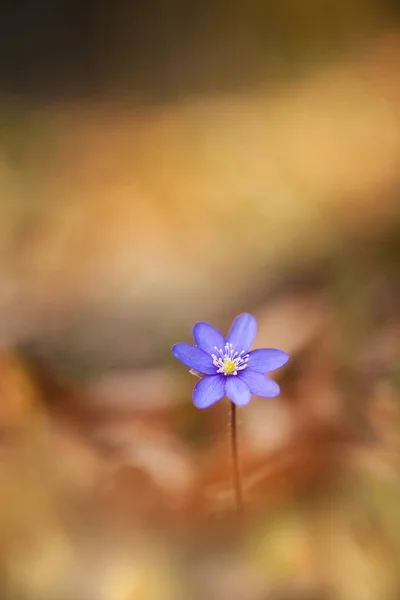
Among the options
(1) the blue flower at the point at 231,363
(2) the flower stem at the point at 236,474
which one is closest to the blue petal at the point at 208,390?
(1) the blue flower at the point at 231,363

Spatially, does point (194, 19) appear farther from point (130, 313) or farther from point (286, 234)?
point (130, 313)

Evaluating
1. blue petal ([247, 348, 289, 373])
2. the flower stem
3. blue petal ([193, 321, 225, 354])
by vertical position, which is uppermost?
blue petal ([193, 321, 225, 354])

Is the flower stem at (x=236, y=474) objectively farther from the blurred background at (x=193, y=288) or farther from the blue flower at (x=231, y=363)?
the blue flower at (x=231, y=363)

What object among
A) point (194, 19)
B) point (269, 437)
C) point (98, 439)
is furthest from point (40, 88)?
point (269, 437)

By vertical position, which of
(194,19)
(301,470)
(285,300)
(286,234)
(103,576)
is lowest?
(103,576)

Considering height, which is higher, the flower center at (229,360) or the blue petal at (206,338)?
the blue petal at (206,338)

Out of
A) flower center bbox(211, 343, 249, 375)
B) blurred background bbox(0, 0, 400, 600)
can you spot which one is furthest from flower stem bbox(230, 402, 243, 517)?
flower center bbox(211, 343, 249, 375)

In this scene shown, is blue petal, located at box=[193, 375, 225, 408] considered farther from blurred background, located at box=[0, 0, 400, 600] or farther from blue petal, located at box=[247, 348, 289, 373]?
blurred background, located at box=[0, 0, 400, 600]
